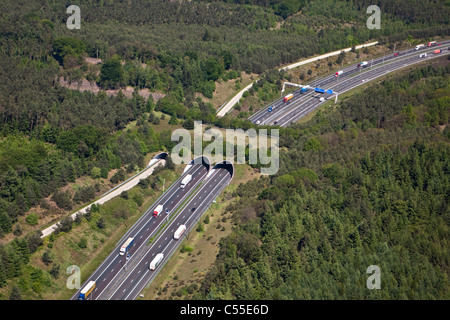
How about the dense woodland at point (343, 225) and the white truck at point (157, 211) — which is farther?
the white truck at point (157, 211)

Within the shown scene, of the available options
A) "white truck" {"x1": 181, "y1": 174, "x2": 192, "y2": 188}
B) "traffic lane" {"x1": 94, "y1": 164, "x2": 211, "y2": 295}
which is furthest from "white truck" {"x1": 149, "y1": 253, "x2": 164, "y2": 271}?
"white truck" {"x1": 181, "y1": 174, "x2": 192, "y2": 188}

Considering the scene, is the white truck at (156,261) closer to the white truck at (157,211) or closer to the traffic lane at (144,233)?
the traffic lane at (144,233)

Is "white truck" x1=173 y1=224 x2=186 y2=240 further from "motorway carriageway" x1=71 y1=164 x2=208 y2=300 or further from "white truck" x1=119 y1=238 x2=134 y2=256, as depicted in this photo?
"white truck" x1=119 y1=238 x2=134 y2=256

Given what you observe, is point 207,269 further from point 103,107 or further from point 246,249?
point 103,107

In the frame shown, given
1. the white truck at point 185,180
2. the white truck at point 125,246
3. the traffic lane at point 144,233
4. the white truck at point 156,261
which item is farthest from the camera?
the white truck at point 185,180

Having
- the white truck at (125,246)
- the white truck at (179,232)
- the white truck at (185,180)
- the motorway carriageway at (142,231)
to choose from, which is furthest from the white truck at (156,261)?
the white truck at (185,180)

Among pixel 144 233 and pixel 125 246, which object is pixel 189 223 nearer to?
pixel 144 233

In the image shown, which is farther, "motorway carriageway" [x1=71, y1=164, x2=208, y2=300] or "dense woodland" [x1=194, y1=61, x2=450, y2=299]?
"motorway carriageway" [x1=71, y1=164, x2=208, y2=300]
